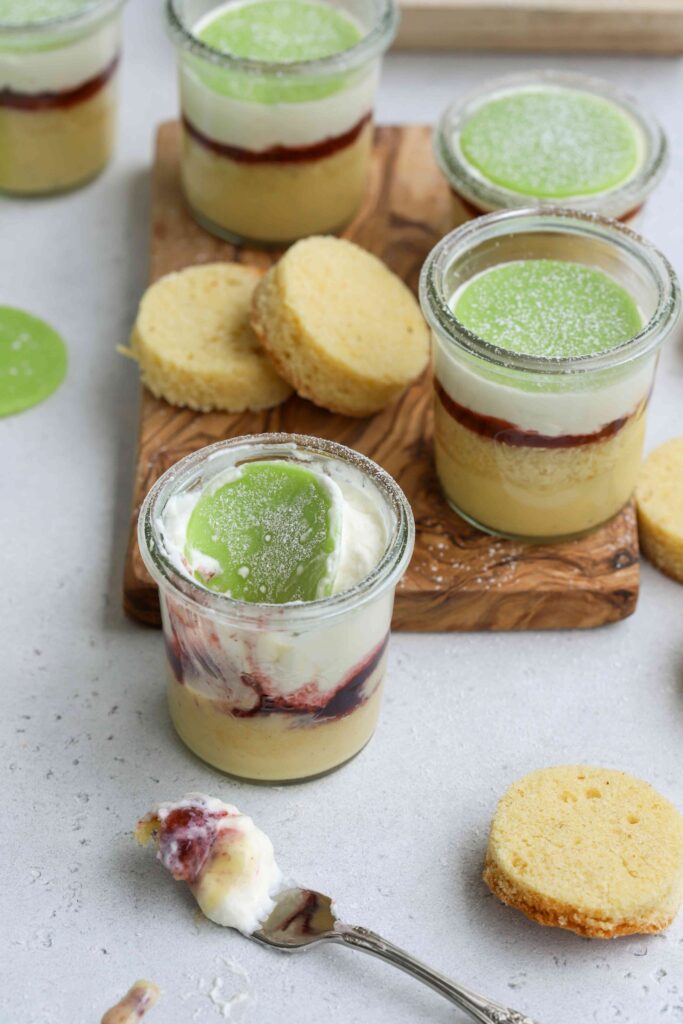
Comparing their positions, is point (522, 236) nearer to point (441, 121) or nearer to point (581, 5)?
point (441, 121)

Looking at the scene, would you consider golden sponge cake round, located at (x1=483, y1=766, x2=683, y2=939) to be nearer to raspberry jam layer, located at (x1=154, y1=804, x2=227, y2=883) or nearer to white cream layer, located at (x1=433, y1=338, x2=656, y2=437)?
raspberry jam layer, located at (x1=154, y1=804, x2=227, y2=883)

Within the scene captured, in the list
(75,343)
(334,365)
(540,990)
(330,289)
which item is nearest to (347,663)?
(540,990)

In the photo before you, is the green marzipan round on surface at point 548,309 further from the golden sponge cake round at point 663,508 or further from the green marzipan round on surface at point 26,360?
the green marzipan round on surface at point 26,360

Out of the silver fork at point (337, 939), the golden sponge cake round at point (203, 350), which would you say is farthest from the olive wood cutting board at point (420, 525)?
the silver fork at point (337, 939)

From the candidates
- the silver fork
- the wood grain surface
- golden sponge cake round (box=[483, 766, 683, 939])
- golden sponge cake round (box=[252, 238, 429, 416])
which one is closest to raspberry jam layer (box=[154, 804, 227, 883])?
the silver fork

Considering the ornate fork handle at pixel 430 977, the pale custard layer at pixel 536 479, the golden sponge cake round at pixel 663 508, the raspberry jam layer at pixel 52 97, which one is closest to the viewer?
the ornate fork handle at pixel 430 977
